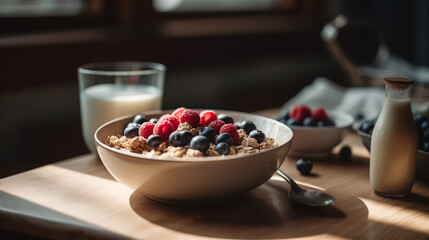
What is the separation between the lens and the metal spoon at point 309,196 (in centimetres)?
79

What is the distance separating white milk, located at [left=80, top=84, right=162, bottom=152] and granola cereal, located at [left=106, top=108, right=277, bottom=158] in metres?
0.22

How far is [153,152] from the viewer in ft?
2.59

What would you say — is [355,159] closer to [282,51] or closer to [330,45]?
[330,45]

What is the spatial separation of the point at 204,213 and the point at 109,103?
1.40ft

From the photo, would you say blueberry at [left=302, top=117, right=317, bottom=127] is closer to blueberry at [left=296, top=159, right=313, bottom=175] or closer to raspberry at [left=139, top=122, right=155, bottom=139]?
blueberry at [left=296, top=159, right=313, bottom=175]

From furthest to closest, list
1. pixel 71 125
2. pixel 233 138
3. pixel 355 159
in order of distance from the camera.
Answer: pixel 71 125 < pixel 355 159 < pixel 233 138

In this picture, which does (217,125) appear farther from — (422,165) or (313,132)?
(422,165)

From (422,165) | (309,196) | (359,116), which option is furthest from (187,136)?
(359,116)

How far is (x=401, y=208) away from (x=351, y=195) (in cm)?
9

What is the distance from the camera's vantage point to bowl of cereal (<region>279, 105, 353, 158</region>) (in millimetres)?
1053

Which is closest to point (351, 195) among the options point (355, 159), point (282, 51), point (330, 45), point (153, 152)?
point (355, 159)

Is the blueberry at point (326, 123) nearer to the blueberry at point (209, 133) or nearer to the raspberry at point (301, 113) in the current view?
the raspberry at point (301, 113)

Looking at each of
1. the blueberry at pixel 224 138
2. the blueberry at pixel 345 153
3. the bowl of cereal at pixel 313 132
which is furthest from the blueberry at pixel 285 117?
the blueberry at pixel 224 138

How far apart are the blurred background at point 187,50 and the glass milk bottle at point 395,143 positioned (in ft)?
3.64
